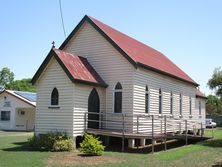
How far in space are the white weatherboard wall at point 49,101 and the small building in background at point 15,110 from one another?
20767mm

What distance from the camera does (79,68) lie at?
73.8ft

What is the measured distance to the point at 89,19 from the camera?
24.6 m

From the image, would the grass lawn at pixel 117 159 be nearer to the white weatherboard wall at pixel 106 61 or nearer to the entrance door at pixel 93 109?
the entrance door at pixel 93 109

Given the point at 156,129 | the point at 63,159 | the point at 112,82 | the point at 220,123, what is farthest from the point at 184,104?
the point at 220,123

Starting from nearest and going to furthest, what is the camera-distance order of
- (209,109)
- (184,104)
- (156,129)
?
(156,129)
(184,104)
(209,109)

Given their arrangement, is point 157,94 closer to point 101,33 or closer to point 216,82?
point 101,33

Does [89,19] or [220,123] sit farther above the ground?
[89,19]

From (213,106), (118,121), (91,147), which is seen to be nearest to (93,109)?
(118,121)

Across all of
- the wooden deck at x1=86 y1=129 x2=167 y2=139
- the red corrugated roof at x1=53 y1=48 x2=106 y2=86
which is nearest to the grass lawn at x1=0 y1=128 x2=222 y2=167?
the wooden deck at x1=86 y1=129 x2=167 y2=139

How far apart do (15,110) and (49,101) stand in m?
23.3

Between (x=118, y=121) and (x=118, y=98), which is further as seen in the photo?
(x=118, y=98)

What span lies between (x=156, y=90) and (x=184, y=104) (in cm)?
785

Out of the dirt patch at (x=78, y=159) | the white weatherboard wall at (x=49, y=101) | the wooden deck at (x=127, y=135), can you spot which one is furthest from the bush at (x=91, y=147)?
the white weatherboard wall at (x=49, y=101)

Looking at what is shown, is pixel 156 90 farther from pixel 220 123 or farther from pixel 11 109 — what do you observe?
pixel 220 123
